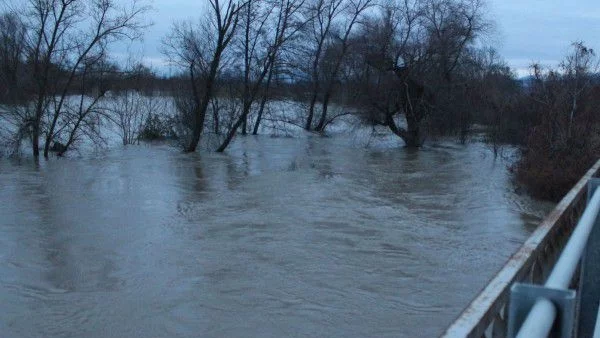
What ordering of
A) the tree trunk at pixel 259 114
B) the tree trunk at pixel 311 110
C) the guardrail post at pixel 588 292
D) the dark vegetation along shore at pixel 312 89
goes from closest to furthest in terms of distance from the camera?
the guardrail post at pixel 588 292 < the dark vegetation along shore at pixel 312 89 < the tree trunk at pixel 259 114 < the tree trunk at pixel 311 110

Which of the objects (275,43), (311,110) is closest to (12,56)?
(275,43)

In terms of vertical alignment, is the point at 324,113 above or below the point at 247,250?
above

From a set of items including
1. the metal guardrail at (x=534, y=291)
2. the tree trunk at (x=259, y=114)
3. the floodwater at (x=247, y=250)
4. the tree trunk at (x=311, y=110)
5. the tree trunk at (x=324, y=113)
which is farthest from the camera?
the tree trunk at (x=311, y=110)

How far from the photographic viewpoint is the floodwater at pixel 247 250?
27.4 feet

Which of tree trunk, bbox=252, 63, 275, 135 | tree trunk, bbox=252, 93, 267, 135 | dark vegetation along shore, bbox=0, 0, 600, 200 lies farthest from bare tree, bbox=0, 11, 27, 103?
tree trunk, bbox=252, 93, 267, 135

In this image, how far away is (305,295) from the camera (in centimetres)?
923

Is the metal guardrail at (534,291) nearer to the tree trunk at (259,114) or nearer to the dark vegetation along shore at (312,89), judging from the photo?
the dark vegetation along shore at (312,89)

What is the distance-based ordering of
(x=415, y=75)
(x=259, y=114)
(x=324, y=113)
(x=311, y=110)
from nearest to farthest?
(x=415, y=75) < (x=259, y=114) < (x=324, y=113) < (x=311, y=110)

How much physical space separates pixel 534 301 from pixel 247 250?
9920 mm

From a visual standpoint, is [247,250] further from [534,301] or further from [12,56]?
[12,56]

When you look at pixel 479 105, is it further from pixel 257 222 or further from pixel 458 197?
pixel 257 222

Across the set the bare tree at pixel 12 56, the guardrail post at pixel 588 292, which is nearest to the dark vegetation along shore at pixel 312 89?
the bare tree at pixel 12 56

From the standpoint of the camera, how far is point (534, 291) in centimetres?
180

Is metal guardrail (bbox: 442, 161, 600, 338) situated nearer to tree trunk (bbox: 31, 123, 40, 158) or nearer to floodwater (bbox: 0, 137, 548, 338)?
floodwater (bbox: 0, 137, 548, 338)
